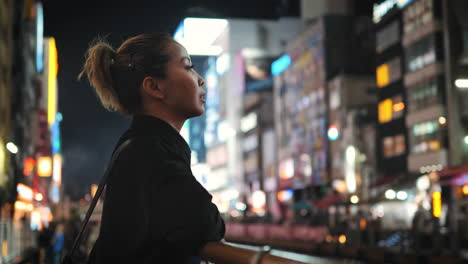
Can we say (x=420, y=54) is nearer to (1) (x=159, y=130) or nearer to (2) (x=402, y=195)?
(2) (x=402, y=195)

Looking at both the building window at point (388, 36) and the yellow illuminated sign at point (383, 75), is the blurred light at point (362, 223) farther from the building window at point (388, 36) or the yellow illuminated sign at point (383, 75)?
the building window at point (388, 36)

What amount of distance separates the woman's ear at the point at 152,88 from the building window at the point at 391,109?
198 ft

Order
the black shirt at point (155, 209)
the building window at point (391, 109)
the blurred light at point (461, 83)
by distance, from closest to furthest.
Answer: the black shirt at point (155, 209), the blurred light at point (461, 83), the building window at point (391, 109)

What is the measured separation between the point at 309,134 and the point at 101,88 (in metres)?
83.4

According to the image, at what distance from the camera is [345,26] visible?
87062mm

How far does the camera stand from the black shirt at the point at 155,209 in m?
1.90

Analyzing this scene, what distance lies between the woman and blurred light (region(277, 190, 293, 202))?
9316cm

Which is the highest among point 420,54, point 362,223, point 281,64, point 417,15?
point 281,64

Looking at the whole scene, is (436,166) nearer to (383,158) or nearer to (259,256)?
(383,158)

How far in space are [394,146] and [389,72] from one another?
6.79 meters

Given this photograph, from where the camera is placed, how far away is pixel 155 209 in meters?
1.93

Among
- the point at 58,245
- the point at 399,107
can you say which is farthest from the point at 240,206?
the point at 58,245

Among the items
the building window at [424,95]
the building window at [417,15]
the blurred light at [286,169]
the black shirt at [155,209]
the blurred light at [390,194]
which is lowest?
the black shirt at [155,209]

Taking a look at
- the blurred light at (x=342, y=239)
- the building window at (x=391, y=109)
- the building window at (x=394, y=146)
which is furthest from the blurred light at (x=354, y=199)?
the building window at (x=391, y=109)
